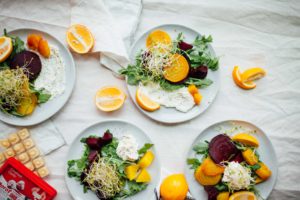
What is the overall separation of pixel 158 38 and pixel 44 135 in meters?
0.96

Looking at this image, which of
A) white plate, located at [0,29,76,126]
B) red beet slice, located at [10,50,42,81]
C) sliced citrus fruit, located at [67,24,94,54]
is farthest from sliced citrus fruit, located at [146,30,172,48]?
red beet slice, located at [10,50,42,81]

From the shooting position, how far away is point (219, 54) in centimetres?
249

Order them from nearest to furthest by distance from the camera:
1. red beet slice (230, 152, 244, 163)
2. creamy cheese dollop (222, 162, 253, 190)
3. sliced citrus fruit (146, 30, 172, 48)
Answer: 1. creamy cheese dollop (222, 162, 253, 190)
2. red beet slice (230, 152, 244, 163)
3. sliced citrus fruit (146, 30, 172, 48)

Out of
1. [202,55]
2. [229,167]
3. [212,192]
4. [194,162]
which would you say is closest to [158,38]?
[202,55]

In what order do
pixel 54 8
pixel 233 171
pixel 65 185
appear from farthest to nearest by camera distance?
pixel 54 8
pixel 65 185
pixel 233 171

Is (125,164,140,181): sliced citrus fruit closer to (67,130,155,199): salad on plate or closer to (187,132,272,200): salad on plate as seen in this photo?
(67,130,155,199): salad on plate

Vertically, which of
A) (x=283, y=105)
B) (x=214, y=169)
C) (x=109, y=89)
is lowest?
(x=214, y=169)

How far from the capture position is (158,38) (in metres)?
2.37

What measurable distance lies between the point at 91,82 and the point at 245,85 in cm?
102

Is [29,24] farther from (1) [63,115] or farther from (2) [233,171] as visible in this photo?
(2) [233,171]

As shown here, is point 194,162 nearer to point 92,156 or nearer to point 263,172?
point 263,172

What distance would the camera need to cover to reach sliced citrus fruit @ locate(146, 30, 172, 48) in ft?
7.74

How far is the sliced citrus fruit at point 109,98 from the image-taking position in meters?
2.28

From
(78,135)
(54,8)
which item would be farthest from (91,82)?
(54,8)
